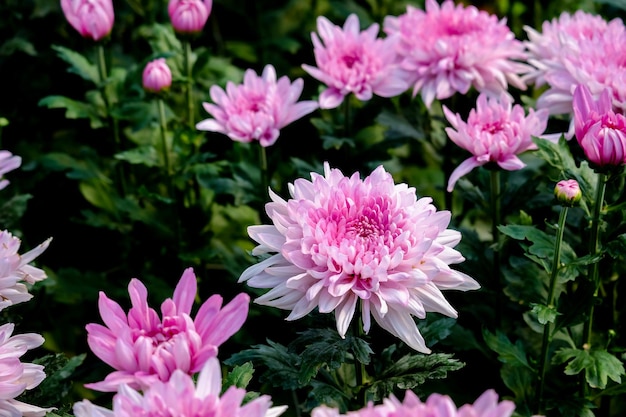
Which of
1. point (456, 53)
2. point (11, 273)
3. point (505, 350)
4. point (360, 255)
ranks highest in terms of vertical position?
point (456, 53)

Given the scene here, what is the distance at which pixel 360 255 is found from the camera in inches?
53.2

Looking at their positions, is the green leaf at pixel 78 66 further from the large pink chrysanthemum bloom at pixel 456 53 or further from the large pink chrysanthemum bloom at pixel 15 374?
the large pink chrysanthemum bloom at pixel 15 374

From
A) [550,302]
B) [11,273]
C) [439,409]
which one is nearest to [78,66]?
[11,273]

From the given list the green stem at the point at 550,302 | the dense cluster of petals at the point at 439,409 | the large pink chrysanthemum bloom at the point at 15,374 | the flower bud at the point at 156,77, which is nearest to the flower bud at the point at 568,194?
the green stem at the point at 550,302

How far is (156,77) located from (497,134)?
2.67ft

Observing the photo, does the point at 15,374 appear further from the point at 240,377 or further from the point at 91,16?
the point at 91,16

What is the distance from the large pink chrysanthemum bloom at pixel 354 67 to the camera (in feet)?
6.76

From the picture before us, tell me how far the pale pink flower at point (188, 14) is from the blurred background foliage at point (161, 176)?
0.12 m

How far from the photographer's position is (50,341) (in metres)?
2.38

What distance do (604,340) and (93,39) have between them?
138cm

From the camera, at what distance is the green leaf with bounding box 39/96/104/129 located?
7.04 feet

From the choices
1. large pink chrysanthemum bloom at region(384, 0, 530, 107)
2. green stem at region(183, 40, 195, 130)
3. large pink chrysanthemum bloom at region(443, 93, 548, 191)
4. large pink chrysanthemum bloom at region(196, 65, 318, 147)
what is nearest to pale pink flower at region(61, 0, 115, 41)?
green stem at region(183, 40, 195, 130)

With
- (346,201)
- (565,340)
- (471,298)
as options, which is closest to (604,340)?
(565,340)

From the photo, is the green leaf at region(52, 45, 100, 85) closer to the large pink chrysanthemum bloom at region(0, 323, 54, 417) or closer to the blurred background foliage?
the blurred background foliage
